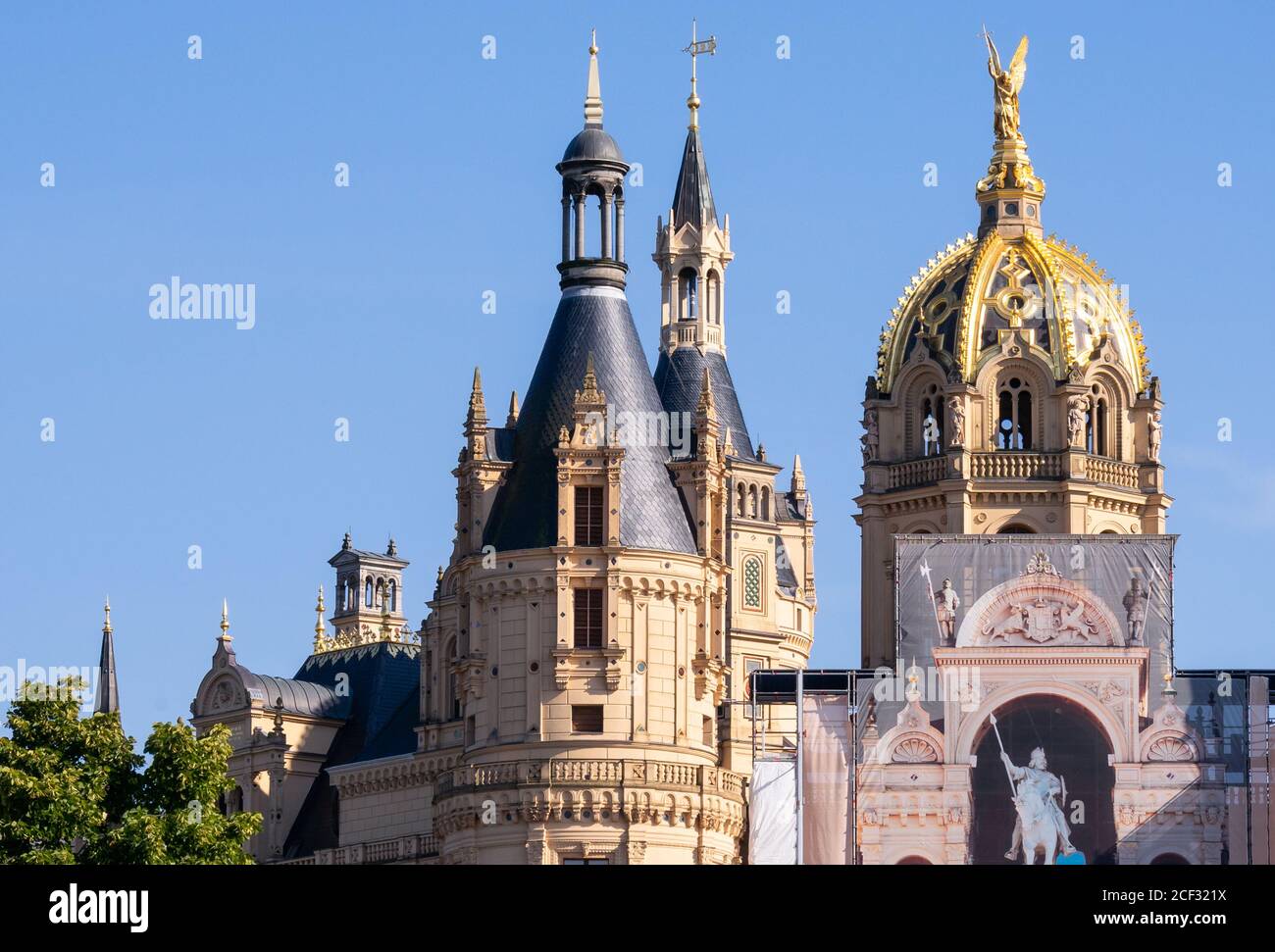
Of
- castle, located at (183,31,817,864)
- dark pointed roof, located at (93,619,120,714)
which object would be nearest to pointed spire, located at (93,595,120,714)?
dark pointed roof, located at (93,619,120,714)

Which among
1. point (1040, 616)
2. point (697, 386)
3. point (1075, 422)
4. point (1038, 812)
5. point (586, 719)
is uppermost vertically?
point (697, 386)

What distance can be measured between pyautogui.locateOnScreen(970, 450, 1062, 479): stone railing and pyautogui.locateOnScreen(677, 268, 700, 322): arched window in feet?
60.1

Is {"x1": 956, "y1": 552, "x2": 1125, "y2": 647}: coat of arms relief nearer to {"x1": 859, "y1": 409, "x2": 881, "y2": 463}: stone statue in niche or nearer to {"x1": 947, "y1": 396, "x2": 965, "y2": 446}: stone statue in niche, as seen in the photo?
{"x1": 947, "y1": 396, "x2": 965, "y2": 446}: stone statue in niche

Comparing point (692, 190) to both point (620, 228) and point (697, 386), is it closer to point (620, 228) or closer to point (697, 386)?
point (697, 386)

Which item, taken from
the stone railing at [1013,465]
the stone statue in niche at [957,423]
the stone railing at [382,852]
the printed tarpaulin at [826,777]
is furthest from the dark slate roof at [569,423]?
the stone railing at [382,852]

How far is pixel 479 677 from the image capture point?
88.9 metres

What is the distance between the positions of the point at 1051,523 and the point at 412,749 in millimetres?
25135

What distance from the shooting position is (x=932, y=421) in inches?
4200

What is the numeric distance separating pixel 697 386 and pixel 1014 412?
14009 mm

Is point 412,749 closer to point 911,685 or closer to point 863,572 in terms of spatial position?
point 863,572

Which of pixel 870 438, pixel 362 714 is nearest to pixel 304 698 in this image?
pixel 362 714
